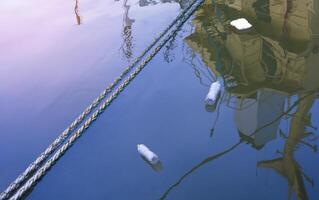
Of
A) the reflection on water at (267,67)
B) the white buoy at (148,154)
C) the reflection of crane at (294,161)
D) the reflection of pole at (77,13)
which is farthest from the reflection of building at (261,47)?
the reflection of pole at (77,13)

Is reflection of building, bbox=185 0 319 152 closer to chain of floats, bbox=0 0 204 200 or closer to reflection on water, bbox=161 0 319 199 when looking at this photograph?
reflection on water, bbox=161 0 319 199

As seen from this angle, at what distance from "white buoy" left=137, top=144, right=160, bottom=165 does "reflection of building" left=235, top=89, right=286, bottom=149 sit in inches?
19.1

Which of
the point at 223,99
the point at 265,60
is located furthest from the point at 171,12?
the point at 223,99

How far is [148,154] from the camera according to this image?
5.55ft

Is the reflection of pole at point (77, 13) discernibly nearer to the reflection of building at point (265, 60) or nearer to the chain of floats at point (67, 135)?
the chain of floats at point (67, 135)

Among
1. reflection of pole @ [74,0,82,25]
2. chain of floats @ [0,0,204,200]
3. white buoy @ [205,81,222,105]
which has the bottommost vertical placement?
white buoy @ [205,81,222,105]

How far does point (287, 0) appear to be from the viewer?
2.68 m

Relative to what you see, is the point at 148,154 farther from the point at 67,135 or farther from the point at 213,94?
the point at 213,94

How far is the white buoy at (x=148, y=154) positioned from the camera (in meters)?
1.68

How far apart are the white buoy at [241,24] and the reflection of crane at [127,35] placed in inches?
32.9

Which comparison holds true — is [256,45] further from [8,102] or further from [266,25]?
[8,102]

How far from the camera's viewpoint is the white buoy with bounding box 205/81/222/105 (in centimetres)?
199

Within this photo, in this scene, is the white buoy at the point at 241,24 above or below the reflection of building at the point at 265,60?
above

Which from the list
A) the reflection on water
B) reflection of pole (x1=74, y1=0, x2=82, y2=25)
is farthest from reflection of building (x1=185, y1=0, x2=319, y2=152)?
reflection of pole (x1=74, y1=0, x2=82, y2=25)
